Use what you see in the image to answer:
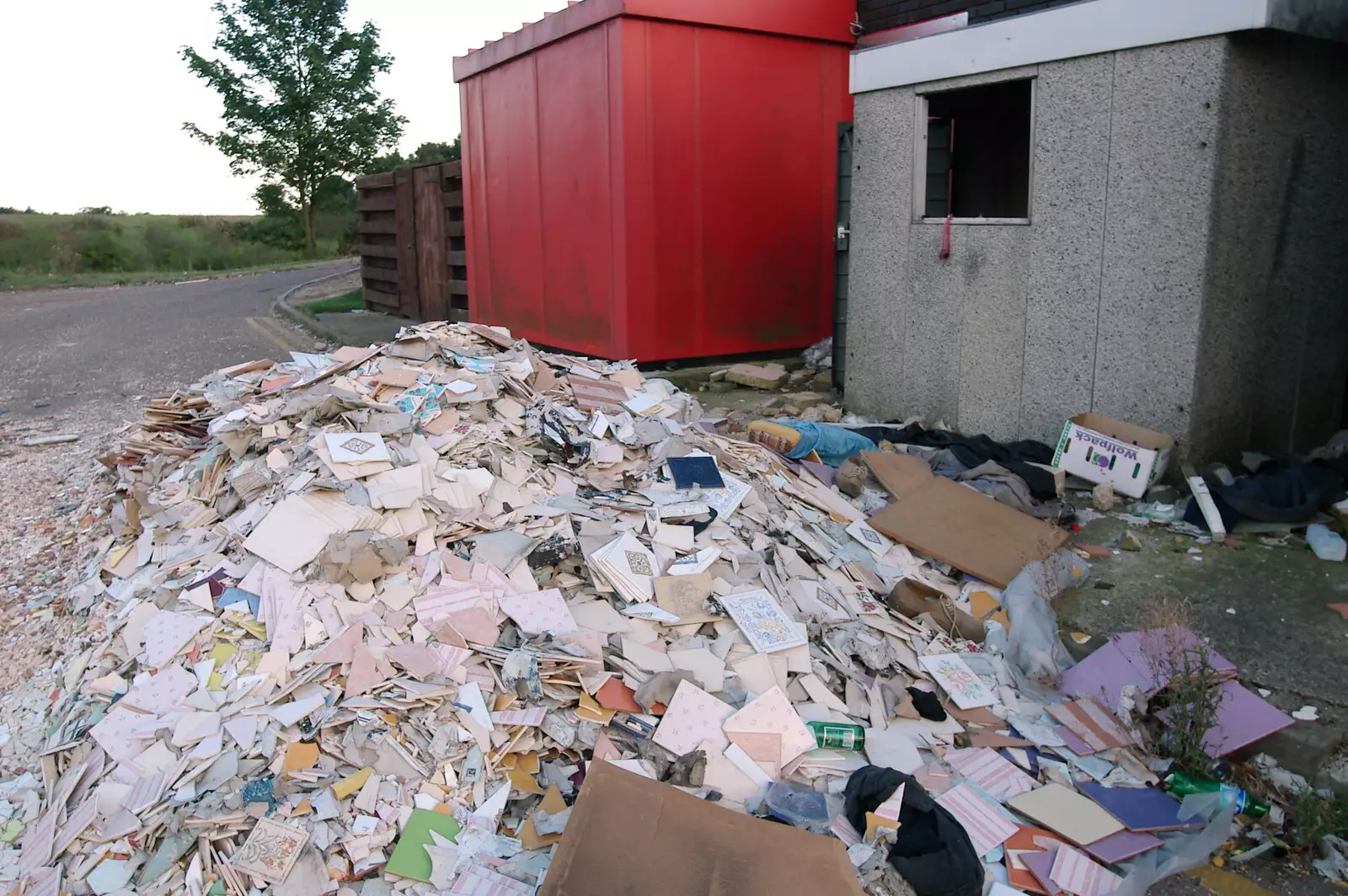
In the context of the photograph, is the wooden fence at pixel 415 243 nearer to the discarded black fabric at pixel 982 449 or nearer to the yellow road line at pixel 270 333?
the yellow road line at pixel 270 333

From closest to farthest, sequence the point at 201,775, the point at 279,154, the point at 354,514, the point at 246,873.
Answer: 1. the point at 246,873
2. the point at 201,775
3. the point at 354,514
4. the point at 279,154

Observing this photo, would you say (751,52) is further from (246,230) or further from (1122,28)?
(246,230)

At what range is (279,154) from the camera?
98.8ft

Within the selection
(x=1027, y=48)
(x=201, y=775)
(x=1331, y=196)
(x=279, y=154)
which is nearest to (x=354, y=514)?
(x=201, y=775)

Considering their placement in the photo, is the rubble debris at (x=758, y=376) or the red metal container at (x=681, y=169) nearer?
the red metal container at (x=681, y=169)

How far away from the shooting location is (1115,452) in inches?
242

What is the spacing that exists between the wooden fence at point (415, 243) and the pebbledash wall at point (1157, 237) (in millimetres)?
7895

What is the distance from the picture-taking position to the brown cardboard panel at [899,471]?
6.34 metres

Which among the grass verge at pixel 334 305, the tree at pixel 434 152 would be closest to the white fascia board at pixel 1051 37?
the grass verge at pixel 334 305

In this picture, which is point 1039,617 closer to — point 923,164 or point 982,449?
point 982,449

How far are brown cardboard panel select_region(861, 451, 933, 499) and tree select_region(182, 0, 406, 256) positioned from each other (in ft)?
91.4

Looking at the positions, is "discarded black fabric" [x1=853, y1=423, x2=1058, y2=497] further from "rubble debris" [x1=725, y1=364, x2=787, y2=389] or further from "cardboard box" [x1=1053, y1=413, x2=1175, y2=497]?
"rubble debris" [x1=725, y1=364, x2=787, y2=389]

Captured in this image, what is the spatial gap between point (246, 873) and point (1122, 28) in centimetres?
627

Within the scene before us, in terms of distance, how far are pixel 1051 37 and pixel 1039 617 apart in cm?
377
